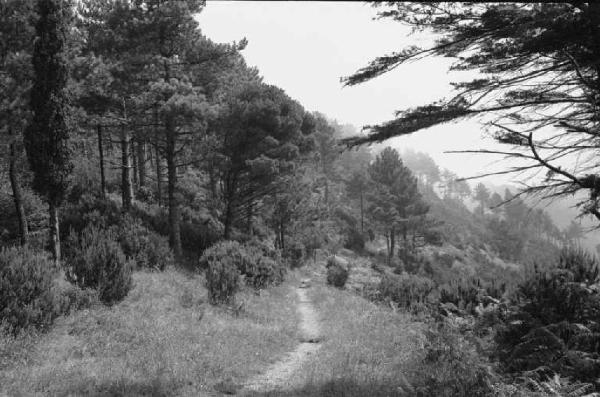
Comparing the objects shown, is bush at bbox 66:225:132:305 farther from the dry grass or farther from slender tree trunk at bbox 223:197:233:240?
slender tree trunk at bbox 223:197:233:240

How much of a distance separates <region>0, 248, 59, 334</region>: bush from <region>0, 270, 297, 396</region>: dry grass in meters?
0.42

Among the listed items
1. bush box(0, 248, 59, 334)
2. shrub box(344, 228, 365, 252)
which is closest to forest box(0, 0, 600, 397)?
bush box(0, 248, 59, 334)

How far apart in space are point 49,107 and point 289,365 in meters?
11.4

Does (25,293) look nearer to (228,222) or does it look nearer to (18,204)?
(18,204)

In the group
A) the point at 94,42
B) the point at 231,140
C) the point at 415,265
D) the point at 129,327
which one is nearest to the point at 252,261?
the point at 231,140

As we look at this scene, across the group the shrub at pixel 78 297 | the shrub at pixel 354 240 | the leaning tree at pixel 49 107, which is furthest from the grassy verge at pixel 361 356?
the shrub at pixel 354 240

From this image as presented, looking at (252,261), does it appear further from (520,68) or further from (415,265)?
(415,265)

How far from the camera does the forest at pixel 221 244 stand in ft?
17.9

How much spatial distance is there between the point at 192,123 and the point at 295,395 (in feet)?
44.2

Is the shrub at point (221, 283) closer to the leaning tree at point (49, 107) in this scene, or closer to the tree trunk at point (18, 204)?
the leaning tree at point (49, 107)

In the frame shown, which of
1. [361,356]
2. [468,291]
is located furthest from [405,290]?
[361,356]

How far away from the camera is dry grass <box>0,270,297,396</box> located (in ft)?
19.4

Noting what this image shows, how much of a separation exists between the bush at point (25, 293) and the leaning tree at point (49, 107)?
476 cm

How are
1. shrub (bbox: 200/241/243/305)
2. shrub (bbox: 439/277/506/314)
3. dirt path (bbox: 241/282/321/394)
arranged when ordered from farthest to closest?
shrub (bbox: 439/277/506/314) < shrub (bbox: 200/241/243/305) < dirt path (bbox: 241/282/321/394)
